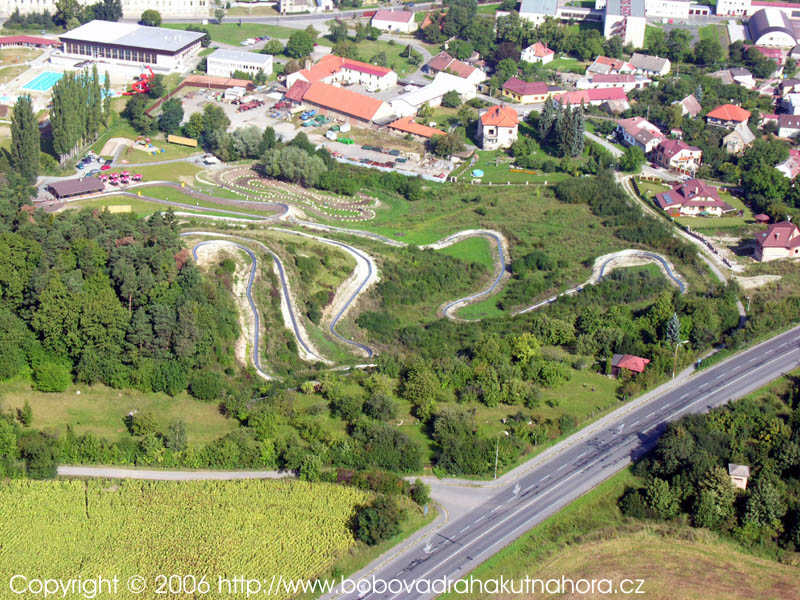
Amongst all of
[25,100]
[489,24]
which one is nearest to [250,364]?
[25,100]

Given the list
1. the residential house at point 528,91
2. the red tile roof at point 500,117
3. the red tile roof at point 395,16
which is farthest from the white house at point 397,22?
the red tile roof at point 500,117

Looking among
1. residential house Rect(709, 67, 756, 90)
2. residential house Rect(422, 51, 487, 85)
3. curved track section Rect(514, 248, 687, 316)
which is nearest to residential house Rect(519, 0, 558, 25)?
residential house Rect(422, 51, 487, 85)

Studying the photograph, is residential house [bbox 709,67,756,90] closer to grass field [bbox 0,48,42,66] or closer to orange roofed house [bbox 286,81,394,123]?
orange roofed house [bbox 286,81,394,123]

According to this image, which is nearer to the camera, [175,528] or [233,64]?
[175,528]

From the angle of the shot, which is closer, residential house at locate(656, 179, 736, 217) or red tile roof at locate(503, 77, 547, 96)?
residential house at locate(656, 179, 736, 217)

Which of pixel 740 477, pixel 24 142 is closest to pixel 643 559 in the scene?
pixel 740 477

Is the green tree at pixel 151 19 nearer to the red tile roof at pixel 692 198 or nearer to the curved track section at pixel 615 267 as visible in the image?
the red tile roof at pixel 692 198

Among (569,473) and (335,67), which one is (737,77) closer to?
(335,67)
